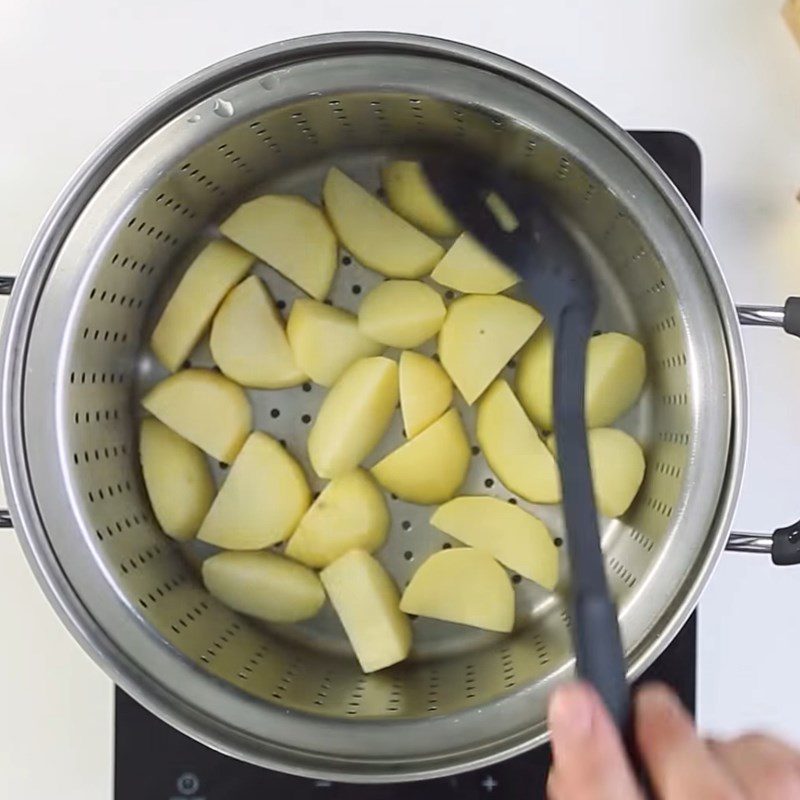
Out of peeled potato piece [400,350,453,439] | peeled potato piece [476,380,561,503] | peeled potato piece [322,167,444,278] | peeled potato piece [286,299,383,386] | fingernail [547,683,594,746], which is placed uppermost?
peeled potato piece [322,167,444,278]

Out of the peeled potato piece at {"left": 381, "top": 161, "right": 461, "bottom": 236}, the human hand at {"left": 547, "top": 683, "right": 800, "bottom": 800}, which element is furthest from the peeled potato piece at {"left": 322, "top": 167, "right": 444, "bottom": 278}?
the human hand at {"left": 547, "top": 683, "right": 800, "bottom": 800}

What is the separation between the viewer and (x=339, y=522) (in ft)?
2.62

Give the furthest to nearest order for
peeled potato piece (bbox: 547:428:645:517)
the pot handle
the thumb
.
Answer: peeled potato piece (bbox: 547:428:645:517), the pot handle, the thumb

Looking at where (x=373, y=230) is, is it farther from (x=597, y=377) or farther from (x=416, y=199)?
(x=597, y=377)

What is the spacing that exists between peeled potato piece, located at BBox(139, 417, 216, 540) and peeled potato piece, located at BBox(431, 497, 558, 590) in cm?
19

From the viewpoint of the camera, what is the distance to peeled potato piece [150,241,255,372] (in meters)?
0.80

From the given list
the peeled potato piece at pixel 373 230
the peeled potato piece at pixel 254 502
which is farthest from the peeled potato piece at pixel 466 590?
the peeled potato piece at pixel 373 230

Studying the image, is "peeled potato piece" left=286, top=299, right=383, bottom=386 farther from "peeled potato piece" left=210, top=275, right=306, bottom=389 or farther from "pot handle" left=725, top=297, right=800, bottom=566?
"pot handle" left=725, top=297, right=800, bottom=566

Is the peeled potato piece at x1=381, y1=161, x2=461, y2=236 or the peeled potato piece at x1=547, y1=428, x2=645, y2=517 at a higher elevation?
the peeled potato piece at x1=381, y1=161, x2=461, y2=236

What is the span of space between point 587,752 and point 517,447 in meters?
0.35

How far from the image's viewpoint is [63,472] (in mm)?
685

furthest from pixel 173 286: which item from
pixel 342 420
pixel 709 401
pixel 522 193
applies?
pixel 709 401

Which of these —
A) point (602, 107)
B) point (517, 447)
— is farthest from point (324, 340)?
point (602, 107)

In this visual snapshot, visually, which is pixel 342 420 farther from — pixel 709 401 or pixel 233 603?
pixel 709 401
